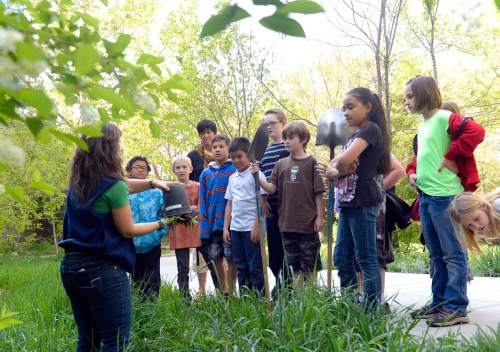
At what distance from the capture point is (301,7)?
1038 mm

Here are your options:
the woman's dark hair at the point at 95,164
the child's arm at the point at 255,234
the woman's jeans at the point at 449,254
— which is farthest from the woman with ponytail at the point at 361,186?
the woman's dark hair at the point at 95,164

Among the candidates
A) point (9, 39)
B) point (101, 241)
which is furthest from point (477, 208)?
point (9, 39)

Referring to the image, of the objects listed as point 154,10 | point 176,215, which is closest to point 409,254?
point 176,215

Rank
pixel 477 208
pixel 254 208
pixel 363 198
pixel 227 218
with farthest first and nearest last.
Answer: pixel 227 218, pixel 254 208, pixel 363 198, pixel 477 208

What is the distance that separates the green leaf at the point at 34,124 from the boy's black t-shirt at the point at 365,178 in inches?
125

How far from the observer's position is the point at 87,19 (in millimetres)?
1439

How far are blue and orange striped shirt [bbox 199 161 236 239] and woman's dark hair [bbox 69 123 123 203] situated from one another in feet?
8.32

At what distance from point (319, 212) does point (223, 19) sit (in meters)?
3.84

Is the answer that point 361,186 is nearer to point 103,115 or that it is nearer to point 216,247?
point 216,247

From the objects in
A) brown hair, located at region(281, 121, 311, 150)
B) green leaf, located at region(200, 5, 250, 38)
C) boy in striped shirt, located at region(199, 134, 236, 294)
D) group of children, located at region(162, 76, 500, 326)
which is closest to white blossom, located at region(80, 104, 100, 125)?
green leaf, located at region(200, 5, 250, 38)

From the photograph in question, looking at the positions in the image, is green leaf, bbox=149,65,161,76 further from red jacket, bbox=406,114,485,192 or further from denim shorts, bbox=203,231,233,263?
denim shorts, bbox=203,231,233,263

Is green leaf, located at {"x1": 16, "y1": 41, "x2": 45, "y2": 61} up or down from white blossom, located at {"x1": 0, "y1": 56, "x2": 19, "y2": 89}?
up

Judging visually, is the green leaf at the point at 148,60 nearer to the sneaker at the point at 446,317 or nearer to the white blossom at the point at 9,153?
the white blossom at the point at 9,153

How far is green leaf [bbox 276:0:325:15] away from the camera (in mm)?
1018
